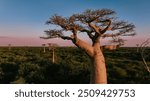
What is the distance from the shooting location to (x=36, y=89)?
785 centimetres

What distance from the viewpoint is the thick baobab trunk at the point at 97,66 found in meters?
9.15

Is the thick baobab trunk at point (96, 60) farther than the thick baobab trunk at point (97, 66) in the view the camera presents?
No

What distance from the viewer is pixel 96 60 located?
9.18 metres

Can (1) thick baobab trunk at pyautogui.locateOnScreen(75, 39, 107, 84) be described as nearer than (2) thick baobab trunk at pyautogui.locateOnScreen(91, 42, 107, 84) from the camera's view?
Yes

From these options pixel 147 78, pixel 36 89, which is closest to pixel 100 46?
pixel 36 89

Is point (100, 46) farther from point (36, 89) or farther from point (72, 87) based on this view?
point (36, 89)

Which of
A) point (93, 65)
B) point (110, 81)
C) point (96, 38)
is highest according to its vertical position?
point (96, 38)

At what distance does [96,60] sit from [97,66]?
20cm

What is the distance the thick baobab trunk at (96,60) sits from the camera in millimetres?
8992

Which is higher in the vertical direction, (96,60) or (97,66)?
(96,60)

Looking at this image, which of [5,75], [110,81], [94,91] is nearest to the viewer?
[94,91]

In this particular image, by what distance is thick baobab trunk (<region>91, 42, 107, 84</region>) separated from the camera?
915cm

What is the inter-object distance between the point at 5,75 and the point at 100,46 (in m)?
8.12

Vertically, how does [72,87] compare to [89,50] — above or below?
below
